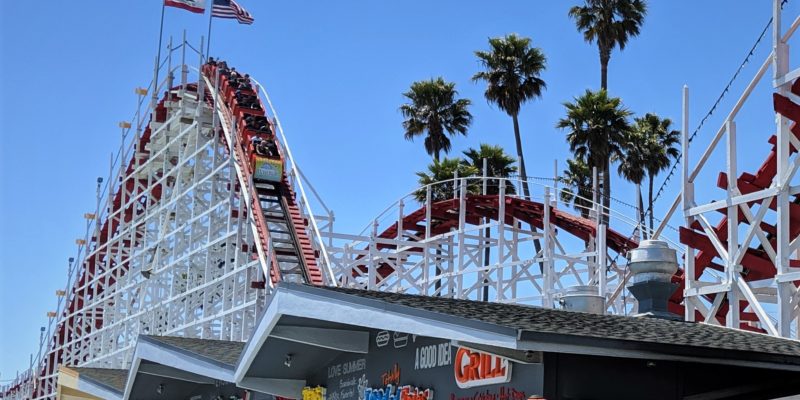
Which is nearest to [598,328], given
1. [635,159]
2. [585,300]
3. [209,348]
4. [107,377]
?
[585,300]

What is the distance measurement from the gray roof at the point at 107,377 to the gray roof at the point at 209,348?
210 cm

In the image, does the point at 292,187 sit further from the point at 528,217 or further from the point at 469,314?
the point at 469,314

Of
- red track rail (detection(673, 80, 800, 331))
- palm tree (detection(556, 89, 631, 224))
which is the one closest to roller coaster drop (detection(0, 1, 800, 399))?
red track rail (detection(673, 80, 800, 331))

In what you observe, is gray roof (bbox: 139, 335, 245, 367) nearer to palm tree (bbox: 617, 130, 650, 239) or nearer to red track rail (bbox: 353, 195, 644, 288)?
red track rail (bbox: 353, 195, 644, 288)

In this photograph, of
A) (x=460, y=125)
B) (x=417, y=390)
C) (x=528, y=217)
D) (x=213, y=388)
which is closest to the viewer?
(x=417, y=390)

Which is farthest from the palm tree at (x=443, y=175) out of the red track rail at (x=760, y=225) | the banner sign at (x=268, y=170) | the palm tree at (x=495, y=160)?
the red track rail at (x=760, y=225)

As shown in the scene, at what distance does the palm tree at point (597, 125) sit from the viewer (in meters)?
41.8

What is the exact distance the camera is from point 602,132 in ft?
137

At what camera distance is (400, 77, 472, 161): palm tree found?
47.8m

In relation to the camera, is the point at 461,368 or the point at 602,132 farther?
the point at 602,132

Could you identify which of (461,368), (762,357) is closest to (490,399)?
(461,368)

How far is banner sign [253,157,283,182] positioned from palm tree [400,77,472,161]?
20694 millimetres

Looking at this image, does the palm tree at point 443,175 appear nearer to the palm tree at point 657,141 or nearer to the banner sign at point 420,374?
the palm tree at point 657,141

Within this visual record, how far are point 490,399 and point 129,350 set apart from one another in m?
23.1
